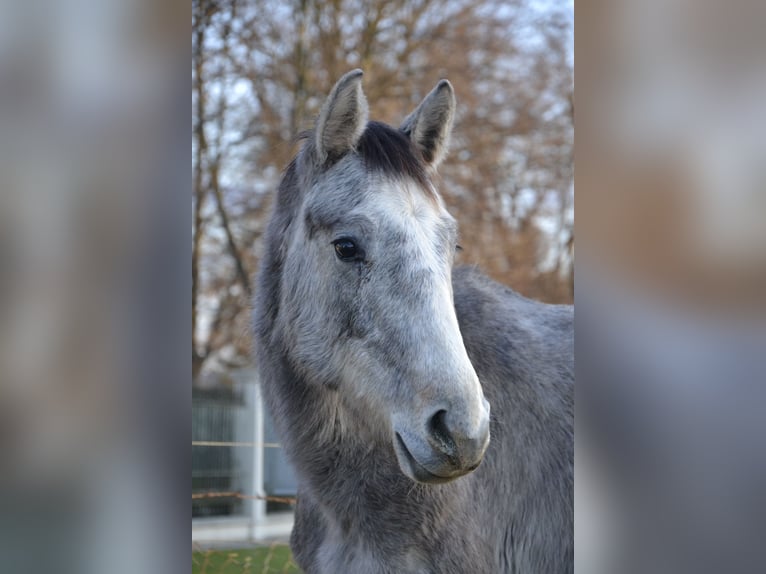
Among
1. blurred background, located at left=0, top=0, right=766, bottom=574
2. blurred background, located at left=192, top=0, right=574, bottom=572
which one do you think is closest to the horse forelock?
blurred background, located at left=0, top=0, right=766, bottom=574

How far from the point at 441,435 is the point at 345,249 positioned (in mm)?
488

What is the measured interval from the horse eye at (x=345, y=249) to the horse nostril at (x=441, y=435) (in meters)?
0.43

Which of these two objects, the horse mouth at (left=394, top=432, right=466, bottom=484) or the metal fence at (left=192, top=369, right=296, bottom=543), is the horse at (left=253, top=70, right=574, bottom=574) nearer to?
the horse mouth at (left=394, top=432, right=466, bottom=484)

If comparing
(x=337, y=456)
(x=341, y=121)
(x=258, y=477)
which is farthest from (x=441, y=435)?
(x=258, y=477)

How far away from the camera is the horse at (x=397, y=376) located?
146 cm

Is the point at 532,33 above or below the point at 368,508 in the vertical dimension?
above

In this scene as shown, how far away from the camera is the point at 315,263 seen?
1.69 metres

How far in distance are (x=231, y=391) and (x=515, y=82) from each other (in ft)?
10.8
